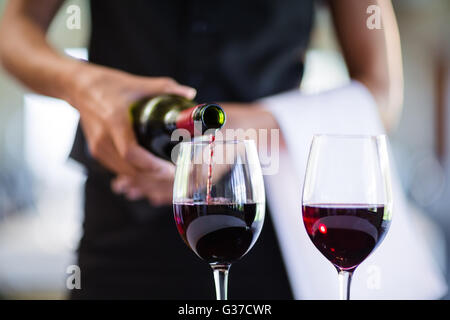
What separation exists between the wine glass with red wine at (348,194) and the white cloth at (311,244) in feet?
0.92

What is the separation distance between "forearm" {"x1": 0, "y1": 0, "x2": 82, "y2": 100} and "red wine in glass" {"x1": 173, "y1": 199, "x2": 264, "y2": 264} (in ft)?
1.53

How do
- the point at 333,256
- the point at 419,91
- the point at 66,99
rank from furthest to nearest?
the point at 419,91 < the point at 66,99 < the point at 333,256

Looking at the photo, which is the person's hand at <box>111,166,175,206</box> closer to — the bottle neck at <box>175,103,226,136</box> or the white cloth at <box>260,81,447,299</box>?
the white cloth at <box>260,81,447,299</box>

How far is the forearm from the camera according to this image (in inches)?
40.4

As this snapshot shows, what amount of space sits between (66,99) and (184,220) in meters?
0.52

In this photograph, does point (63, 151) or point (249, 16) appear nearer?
point (249, 16)

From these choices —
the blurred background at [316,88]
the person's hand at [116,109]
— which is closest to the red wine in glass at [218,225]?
the person's hand at [116,109]

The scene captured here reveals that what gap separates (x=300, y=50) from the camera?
1133 mm

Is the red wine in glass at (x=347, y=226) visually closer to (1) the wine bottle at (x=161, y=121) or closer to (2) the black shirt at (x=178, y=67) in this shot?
(1) the wine bottle at (x=161, y=121)

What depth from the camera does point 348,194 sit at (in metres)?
0.61

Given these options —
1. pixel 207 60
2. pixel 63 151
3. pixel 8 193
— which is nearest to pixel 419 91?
pixel 63 151

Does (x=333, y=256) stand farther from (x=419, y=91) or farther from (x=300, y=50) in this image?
(x=419, y=91)

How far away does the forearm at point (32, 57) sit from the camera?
3.37ft

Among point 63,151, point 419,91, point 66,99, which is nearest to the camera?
point 66,99
